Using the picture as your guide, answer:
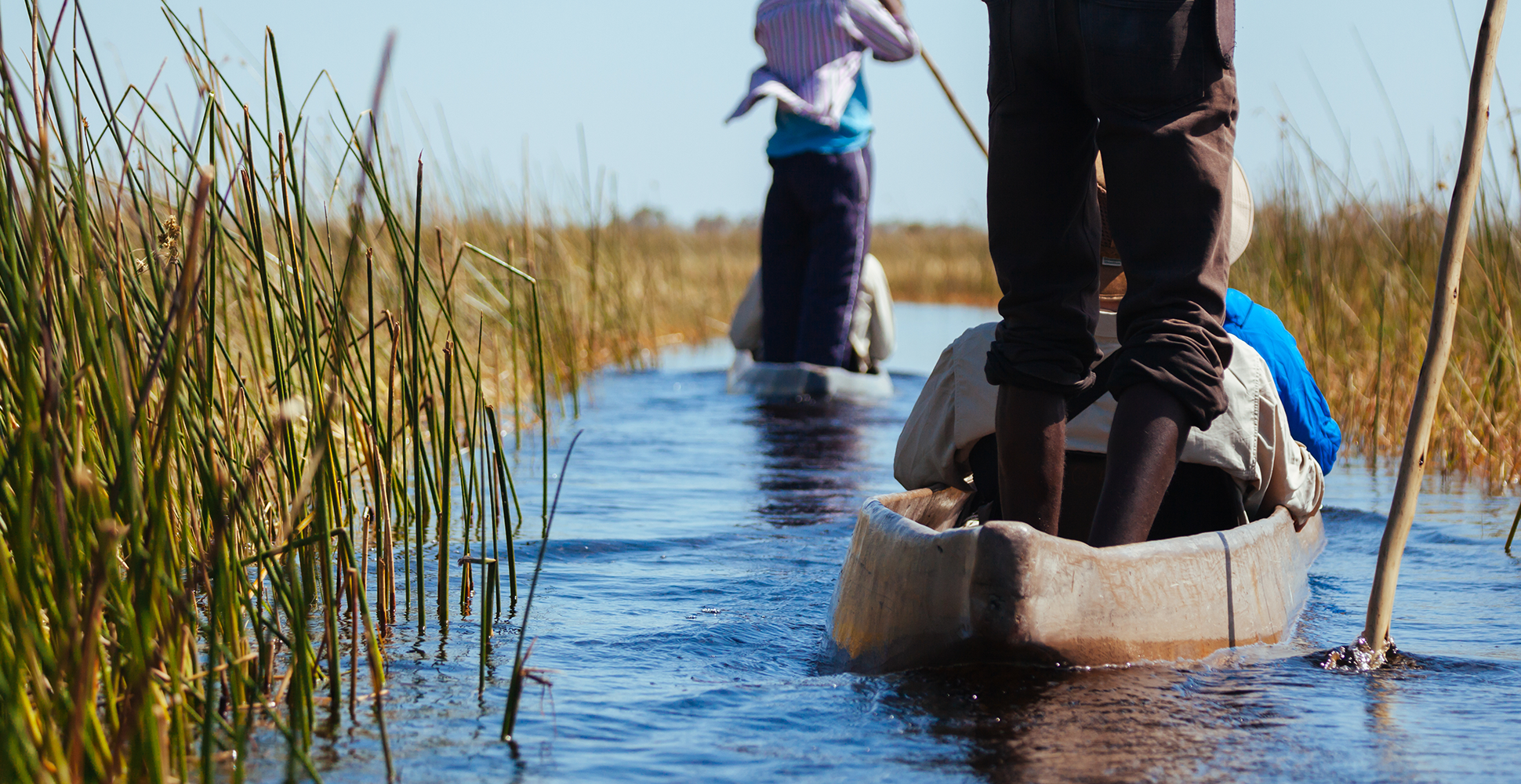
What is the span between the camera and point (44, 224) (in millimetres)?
1760

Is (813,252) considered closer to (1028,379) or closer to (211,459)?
(1028,379)

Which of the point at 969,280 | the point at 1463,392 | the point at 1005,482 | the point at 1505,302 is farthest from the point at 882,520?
the point at 969,280

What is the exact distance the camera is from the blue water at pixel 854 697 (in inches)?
72.4

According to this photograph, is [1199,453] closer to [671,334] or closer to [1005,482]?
[1005,482]

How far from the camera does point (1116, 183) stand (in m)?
2.25

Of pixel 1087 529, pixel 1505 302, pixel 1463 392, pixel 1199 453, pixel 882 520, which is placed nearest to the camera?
pixel 882 520

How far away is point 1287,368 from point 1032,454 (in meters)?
0.83

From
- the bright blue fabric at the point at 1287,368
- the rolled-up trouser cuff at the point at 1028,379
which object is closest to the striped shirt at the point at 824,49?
the bright blue fabric at the point at 1287,368

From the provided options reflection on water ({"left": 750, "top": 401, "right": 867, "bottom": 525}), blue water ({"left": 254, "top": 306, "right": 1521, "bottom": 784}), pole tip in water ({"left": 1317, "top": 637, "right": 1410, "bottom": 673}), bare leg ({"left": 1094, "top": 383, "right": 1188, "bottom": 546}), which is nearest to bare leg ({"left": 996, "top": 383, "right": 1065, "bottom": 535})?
bare leg ({"left": 1094, "top": 383, "right": 1188, "bottom": 546})

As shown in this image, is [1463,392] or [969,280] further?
[969,280]

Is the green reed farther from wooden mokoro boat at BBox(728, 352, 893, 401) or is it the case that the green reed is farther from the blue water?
wooden mokoro boat at BBox(728, 352, 893, 401)

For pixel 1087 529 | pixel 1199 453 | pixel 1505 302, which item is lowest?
pixel 1087 529

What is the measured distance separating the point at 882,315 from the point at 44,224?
614 centimetres

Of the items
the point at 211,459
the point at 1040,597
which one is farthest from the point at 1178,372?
the point at 211,459
